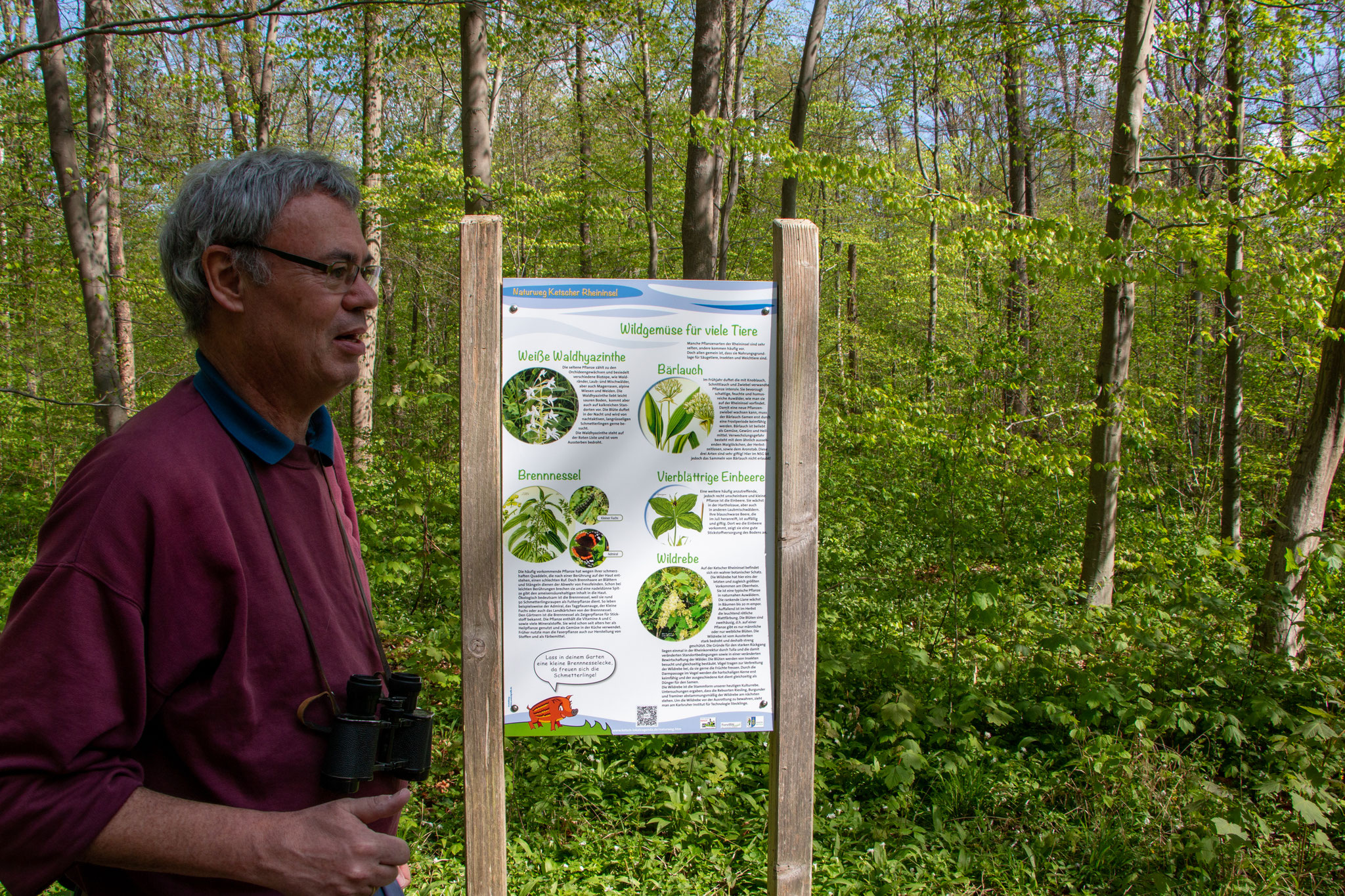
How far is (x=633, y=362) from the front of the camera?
2.19 meters

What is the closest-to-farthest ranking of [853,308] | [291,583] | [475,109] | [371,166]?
[291,583] → [475,109] → [371,166] → [853,308]

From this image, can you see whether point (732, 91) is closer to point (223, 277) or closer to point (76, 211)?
point (76, 211)

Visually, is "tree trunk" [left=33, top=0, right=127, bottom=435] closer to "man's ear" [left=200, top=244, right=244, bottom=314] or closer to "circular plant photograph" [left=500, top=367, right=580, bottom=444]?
"circular plant photograph" [left=500, top=367, right=580, bottom=444]

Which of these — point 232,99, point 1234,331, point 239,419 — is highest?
point 232,99

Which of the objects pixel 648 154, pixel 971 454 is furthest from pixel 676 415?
pixel 648 154

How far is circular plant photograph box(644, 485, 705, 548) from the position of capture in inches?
85.8

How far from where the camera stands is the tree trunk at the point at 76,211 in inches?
260

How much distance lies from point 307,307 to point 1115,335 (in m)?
6.36

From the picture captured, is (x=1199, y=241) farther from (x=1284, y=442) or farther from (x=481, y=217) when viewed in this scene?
(x=1284, y=442)

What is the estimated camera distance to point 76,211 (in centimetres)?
705

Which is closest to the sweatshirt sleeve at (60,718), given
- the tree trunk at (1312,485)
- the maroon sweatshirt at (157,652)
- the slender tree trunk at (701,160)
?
the maroon sweatshirt at (157,652)

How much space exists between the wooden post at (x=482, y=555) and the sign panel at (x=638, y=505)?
0.04 metres

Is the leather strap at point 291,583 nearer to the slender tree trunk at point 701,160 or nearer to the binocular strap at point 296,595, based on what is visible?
the binocular strap at point 296,595

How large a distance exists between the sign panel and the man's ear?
846 millimetres
